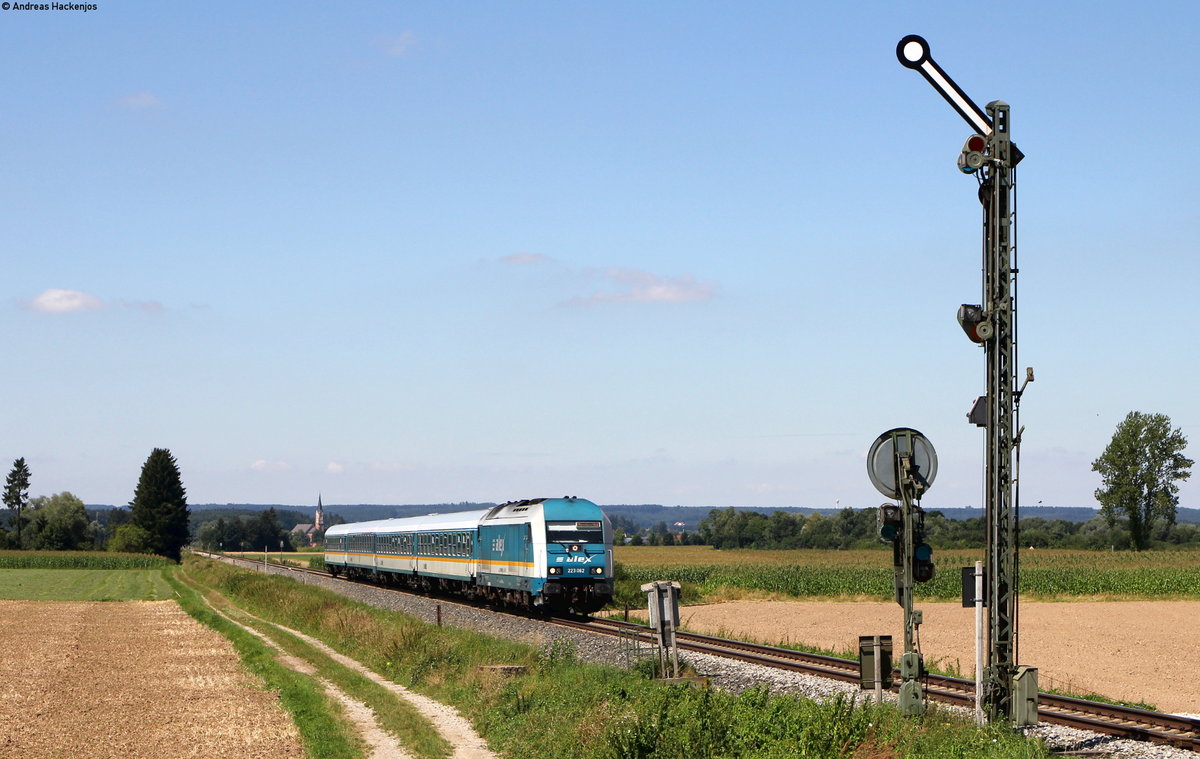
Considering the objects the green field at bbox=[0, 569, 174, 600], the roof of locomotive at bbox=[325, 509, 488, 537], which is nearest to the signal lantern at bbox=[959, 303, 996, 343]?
the roof of locomotive at bbox=[325, 509, 488, 537]

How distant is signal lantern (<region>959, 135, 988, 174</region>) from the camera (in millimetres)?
15602

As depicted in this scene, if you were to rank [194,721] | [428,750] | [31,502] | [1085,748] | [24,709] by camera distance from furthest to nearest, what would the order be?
[31,502] < [24,709] < [194,721] < [428,750] < [1085,748]

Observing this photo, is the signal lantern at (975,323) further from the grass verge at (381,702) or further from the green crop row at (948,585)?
the green crop row at (948,585)

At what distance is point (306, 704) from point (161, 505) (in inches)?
5755

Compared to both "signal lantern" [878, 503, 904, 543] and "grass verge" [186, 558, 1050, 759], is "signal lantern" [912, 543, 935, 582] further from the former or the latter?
"grass verge" [186, 558, 1050, 759]

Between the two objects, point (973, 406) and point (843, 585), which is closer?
point (973, 406)

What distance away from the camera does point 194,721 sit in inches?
825

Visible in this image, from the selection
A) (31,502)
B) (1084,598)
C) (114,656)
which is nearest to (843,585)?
(1084,598)

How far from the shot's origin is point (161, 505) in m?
159

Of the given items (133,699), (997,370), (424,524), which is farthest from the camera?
(424,524)

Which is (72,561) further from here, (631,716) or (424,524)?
(631,716)

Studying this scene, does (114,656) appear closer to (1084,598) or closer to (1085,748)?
(1085,748)

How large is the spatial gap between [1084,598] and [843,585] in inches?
413

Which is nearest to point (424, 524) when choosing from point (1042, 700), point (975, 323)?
point (1042, 700)
